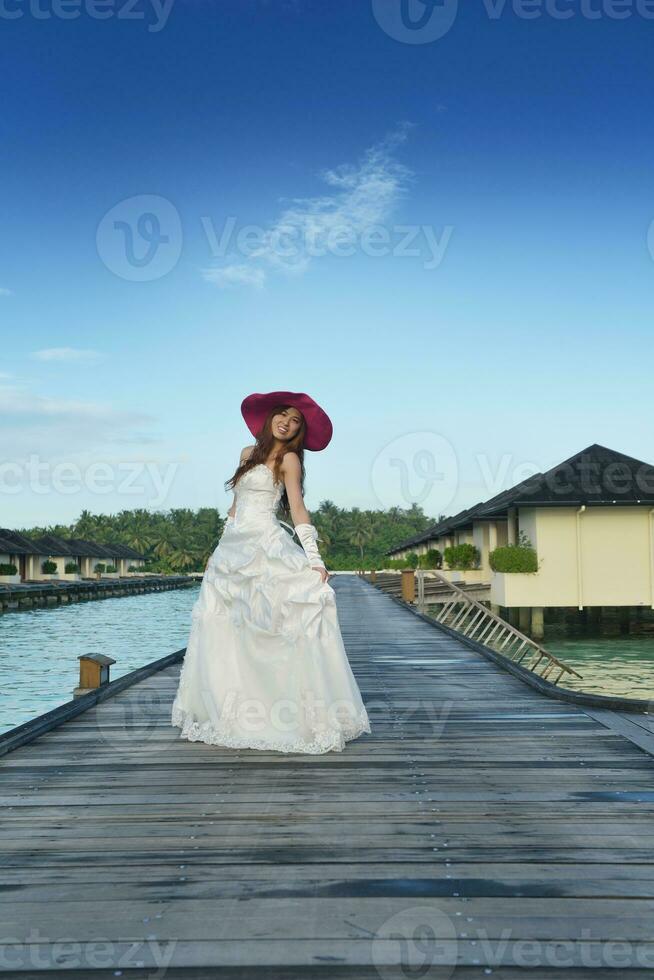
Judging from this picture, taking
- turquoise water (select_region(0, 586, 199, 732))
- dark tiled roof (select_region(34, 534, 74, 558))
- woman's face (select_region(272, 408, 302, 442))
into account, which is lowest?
turquoise water (select_region(0, 586, 199, 732))

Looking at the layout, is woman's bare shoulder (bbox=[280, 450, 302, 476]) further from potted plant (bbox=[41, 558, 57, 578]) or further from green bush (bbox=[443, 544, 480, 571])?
potted plant (bbox=[41, 558, 57, 578])

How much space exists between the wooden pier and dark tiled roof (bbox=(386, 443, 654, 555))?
15207 mm

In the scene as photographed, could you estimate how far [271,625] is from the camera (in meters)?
4.75

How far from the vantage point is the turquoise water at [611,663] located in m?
14.5

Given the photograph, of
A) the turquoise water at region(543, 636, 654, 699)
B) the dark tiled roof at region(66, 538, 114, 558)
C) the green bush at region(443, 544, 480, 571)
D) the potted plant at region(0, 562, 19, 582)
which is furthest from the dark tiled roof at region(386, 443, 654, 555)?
the dark tiled roof at region(66, 538, 114, 558)

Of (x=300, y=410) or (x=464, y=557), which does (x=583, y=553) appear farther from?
(x=300, y=410)

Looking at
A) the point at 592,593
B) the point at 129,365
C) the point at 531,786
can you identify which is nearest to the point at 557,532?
the point at 592,593

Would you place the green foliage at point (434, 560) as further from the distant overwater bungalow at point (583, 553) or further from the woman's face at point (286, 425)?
the woman's face at point (286, 425)

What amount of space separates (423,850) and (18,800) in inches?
85.6

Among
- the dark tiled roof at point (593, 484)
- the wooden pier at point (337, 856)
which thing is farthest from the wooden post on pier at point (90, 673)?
the dark tiled roof at point (593, 484)

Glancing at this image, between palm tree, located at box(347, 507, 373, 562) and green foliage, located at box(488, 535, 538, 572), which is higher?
palm tree, located at box(347, 507, 373, 562)

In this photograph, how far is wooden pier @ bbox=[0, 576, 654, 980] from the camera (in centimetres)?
224

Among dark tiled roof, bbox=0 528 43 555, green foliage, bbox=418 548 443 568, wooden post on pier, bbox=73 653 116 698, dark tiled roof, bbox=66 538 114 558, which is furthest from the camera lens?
dark tiled roof, bbox=66 538 114 558

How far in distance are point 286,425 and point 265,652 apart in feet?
5.18
